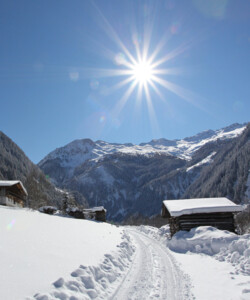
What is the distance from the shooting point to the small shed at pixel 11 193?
1206 inches

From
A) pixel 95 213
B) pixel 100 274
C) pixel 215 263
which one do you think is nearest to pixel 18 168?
pixel 95 213

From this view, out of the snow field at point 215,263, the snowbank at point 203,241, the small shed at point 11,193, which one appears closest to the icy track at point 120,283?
the snow field at point 215,263

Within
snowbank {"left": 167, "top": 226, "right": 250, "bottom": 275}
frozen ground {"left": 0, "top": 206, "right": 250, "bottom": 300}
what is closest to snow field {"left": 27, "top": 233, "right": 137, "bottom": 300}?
frozen ground {"left": 0, "top": 206, "right": 250, "bottom": 300}

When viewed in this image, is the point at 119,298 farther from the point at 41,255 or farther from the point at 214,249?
the point at 214,249

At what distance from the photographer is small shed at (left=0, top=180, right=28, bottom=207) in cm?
3062

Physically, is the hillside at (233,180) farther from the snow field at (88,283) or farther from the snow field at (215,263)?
the snow field at (88,283)

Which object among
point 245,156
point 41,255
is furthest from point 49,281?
point 245,156

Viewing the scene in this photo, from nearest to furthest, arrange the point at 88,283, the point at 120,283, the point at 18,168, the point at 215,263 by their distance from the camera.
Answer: the point at 88,283 < the point at 120,283 < the point at 215,263 < the point at 18,168

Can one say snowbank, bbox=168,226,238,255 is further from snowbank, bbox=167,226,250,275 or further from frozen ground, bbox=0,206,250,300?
frozen ground, bbox=0,206,250,300

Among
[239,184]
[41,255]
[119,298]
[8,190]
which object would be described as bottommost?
[119,298]

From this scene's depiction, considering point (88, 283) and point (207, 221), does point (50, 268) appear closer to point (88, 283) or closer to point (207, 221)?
point (88, 283)

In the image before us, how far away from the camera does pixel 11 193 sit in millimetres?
33125

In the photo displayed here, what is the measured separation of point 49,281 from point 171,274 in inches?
214

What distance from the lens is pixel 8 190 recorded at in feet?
105
